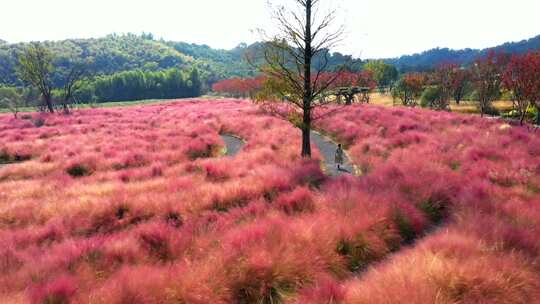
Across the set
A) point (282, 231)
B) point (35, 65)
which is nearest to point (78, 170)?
point (282, 231)

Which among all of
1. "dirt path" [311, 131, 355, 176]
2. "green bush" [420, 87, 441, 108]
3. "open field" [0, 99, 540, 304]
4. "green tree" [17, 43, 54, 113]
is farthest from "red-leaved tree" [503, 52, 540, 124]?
"green tree" [17, 43, 54, 113]

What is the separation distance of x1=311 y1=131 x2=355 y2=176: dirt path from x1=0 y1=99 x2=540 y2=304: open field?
0.79 metres

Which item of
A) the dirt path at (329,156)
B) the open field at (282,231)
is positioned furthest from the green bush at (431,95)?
the open field at (282,231)

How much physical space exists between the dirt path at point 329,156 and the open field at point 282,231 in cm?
79

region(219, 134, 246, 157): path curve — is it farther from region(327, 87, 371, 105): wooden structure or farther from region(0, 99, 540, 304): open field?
region(327, 87, 371, 105): wooden structure

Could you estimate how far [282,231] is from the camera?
7176 mm

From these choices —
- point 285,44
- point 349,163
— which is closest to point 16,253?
point 285,44

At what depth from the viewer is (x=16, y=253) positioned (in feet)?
24.6

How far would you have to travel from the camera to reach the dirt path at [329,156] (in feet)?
51.0

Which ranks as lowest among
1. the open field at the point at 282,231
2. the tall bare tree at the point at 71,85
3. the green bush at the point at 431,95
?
the open field at the point at 282,231

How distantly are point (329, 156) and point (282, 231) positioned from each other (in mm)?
12424

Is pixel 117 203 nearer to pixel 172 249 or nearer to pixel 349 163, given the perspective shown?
pixel 172 249

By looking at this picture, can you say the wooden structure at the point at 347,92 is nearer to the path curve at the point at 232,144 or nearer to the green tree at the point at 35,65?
the path curve at the point at 232,144

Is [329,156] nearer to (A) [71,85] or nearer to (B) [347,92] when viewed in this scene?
(B) [347,92]
